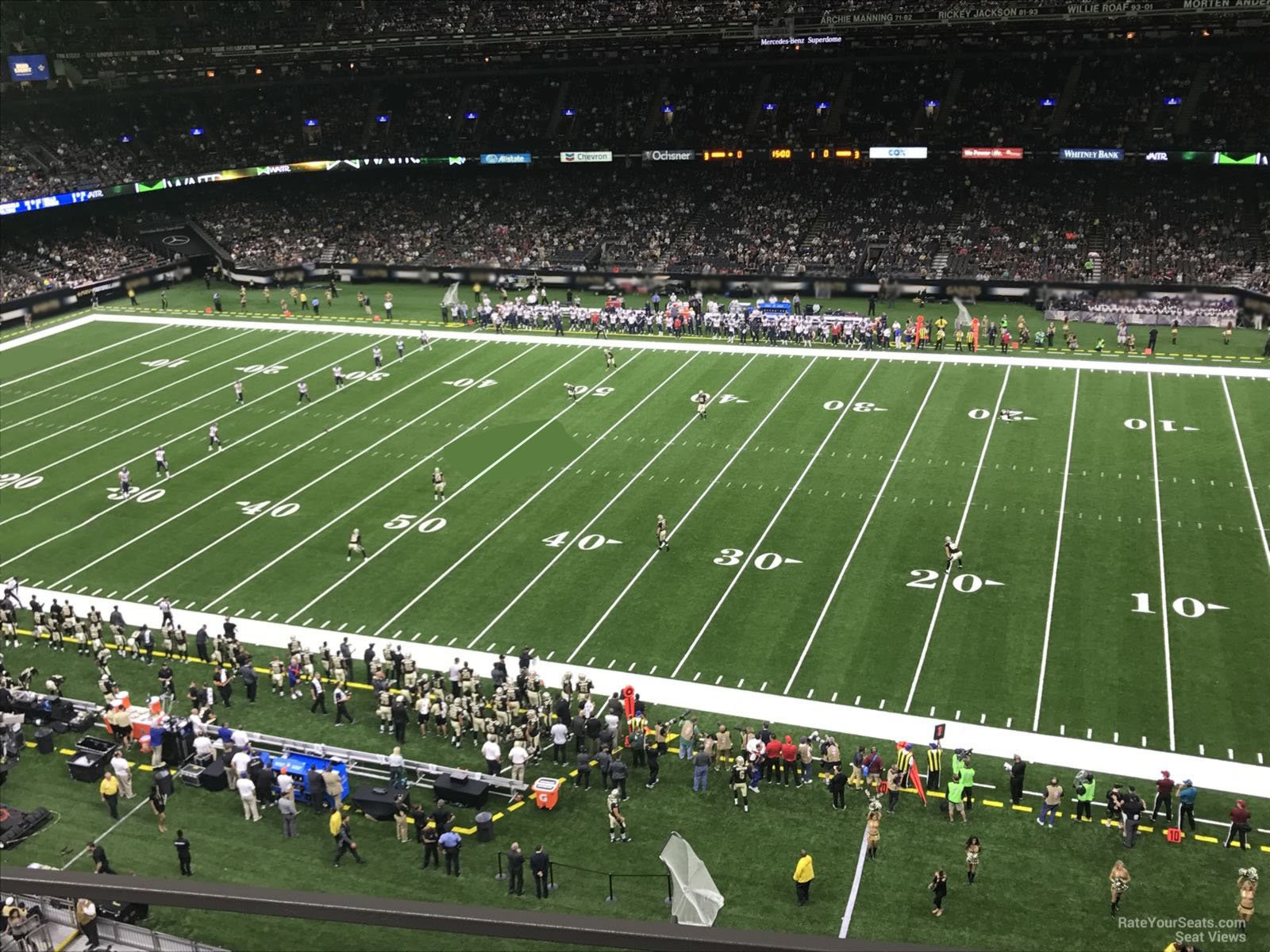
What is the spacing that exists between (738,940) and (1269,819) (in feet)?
47.4

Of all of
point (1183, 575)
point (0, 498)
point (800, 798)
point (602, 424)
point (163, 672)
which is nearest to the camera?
point (800, 798)

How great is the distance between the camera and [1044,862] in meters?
17.6

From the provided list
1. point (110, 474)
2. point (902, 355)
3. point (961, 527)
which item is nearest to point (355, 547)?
point (110, 474)

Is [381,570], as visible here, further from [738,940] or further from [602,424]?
[738,940]

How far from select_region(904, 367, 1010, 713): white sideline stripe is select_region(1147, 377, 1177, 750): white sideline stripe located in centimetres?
436

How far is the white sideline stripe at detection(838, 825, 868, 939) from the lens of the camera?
1645cm

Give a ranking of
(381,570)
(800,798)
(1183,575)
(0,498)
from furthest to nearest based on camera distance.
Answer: (0,498), (381,570), (1183,575), (800,798)

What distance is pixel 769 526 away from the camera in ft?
96.6

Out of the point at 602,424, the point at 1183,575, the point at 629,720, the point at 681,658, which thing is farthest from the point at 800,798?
the point at 602,424

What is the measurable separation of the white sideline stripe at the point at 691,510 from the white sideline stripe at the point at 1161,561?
1109 centimetres

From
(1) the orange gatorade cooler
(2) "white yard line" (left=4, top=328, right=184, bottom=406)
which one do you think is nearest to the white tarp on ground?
(1) the orange gatorade cooler

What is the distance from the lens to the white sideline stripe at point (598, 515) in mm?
25828

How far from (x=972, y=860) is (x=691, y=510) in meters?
14.7

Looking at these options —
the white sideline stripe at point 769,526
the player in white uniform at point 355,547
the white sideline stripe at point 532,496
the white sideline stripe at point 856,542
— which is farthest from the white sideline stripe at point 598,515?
the white sideline stripe at point 856,542
